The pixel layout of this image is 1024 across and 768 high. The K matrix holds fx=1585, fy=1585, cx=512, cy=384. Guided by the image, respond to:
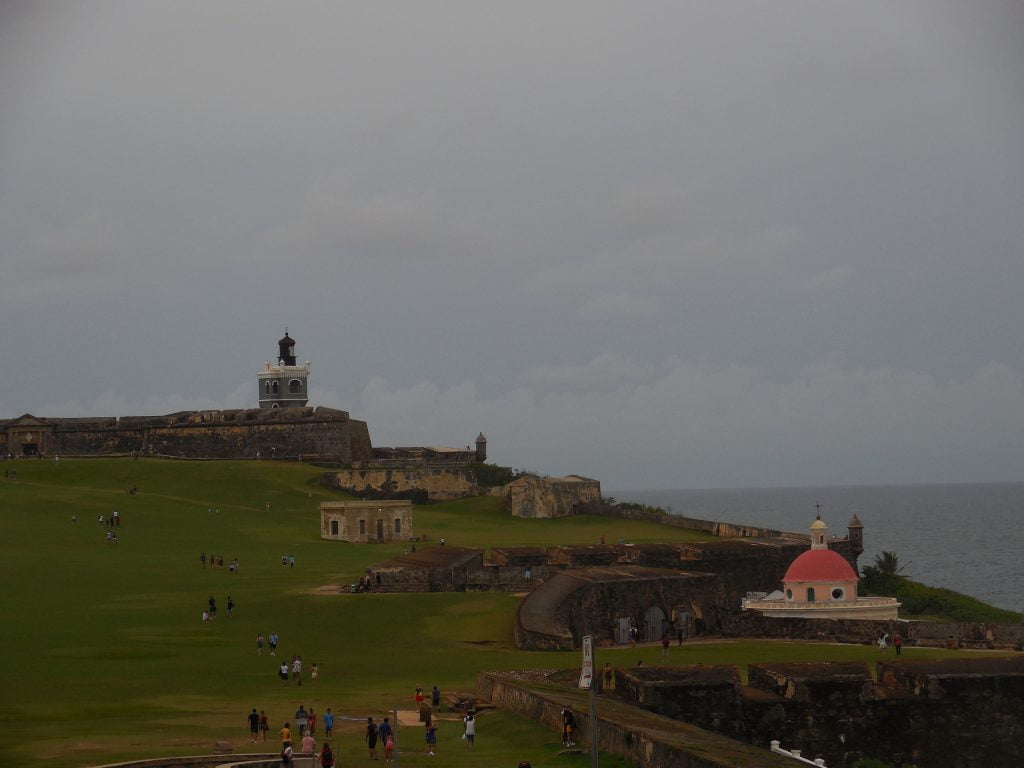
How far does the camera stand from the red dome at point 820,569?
4519cm

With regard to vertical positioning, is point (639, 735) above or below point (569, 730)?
above

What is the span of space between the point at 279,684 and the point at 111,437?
196 ft

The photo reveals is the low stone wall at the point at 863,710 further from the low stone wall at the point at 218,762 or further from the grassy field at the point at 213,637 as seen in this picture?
the low stone wall at the point at 218,762

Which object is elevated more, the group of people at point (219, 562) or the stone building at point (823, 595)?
the group of people at point (219, 562)

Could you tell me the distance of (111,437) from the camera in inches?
3484

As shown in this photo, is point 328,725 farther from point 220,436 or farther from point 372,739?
point 220,436

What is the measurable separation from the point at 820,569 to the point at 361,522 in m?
22.4

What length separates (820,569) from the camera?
1784 inches

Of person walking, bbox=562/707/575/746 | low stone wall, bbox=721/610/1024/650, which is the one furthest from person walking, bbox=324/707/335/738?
low stone wall, bbox=721/610/1024/650

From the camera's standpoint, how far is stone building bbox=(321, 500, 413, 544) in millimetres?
61938

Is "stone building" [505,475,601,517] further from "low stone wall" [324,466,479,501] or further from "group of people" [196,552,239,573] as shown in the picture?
"group of people" [196,552,239,573]

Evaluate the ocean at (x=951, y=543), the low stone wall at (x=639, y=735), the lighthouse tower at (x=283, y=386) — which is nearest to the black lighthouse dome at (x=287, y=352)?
the lighthouse tower at (x=283, y=386)

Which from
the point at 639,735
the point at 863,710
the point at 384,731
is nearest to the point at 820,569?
the point at 863,710

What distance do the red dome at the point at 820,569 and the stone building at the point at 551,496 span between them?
100ft
